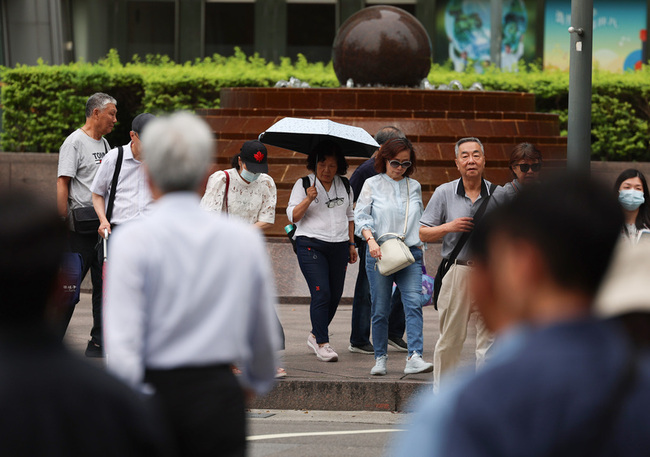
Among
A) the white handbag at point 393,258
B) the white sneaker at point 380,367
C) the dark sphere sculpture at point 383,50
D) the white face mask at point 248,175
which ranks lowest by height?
the white sneaker at point 380,367

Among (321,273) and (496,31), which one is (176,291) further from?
(496,31)

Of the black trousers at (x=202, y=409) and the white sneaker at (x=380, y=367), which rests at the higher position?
the black trousers at (x=202, y=409)

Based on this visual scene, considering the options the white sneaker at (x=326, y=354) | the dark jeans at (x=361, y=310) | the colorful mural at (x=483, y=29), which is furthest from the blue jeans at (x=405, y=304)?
the colorful mural at (x=483, y=29)

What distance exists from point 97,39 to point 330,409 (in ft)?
82.1

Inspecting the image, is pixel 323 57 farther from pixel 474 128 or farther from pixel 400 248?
pixel 400 248

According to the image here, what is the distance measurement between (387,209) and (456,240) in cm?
96

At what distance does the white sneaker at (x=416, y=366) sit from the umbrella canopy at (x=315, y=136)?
1725 millimetres

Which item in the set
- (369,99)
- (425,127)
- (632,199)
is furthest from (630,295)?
(369,99)

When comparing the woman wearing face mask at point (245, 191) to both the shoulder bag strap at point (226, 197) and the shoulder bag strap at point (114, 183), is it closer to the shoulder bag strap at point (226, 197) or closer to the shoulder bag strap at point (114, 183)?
the shoulder bag strap at point (226, 197)

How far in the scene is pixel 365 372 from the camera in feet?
25.1

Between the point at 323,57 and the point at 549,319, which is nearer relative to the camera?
the point at 549,319

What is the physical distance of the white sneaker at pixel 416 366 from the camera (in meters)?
7.52

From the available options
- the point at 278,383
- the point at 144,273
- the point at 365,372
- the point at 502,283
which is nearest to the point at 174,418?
the point at 144,273

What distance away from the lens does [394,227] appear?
25.4ft
